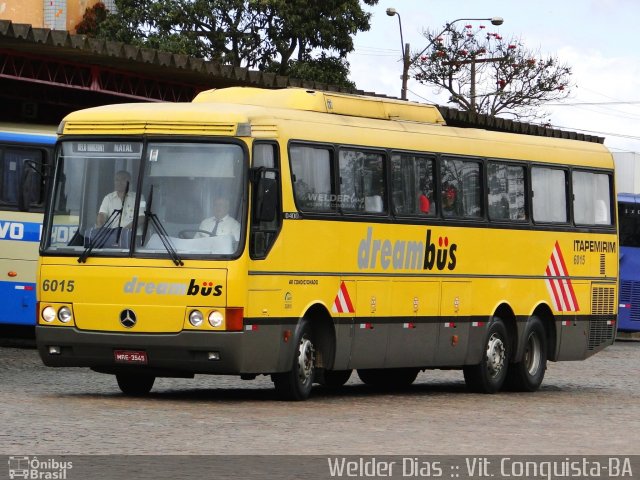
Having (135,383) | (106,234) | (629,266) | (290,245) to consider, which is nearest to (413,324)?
(290,245)

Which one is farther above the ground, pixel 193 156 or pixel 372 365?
pixel 193 156

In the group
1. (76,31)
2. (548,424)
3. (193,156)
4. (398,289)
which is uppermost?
(76,31)

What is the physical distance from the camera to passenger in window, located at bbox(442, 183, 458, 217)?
67.9ft

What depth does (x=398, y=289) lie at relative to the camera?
64.8 feet

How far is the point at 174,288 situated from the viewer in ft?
54.7

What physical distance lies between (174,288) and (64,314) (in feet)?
4.04

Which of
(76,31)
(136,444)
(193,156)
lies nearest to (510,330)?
(193,156)

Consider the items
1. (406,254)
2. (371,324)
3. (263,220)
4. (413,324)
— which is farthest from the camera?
(413,324)

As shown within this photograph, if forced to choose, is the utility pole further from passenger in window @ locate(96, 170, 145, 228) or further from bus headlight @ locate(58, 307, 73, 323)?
bus headlight @ locate(58, 307, 73, 323)

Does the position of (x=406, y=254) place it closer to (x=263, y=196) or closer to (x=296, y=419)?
(x=263, y=196)

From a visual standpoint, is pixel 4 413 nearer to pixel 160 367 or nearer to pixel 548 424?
pixel 160 367

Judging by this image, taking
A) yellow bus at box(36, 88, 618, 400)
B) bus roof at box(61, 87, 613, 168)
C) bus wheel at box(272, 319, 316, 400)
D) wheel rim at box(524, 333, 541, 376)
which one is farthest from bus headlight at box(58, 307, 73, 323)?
wheel rim at box(524, 333, 541, 376)

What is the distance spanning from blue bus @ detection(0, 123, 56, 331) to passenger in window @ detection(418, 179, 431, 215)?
8314mm
